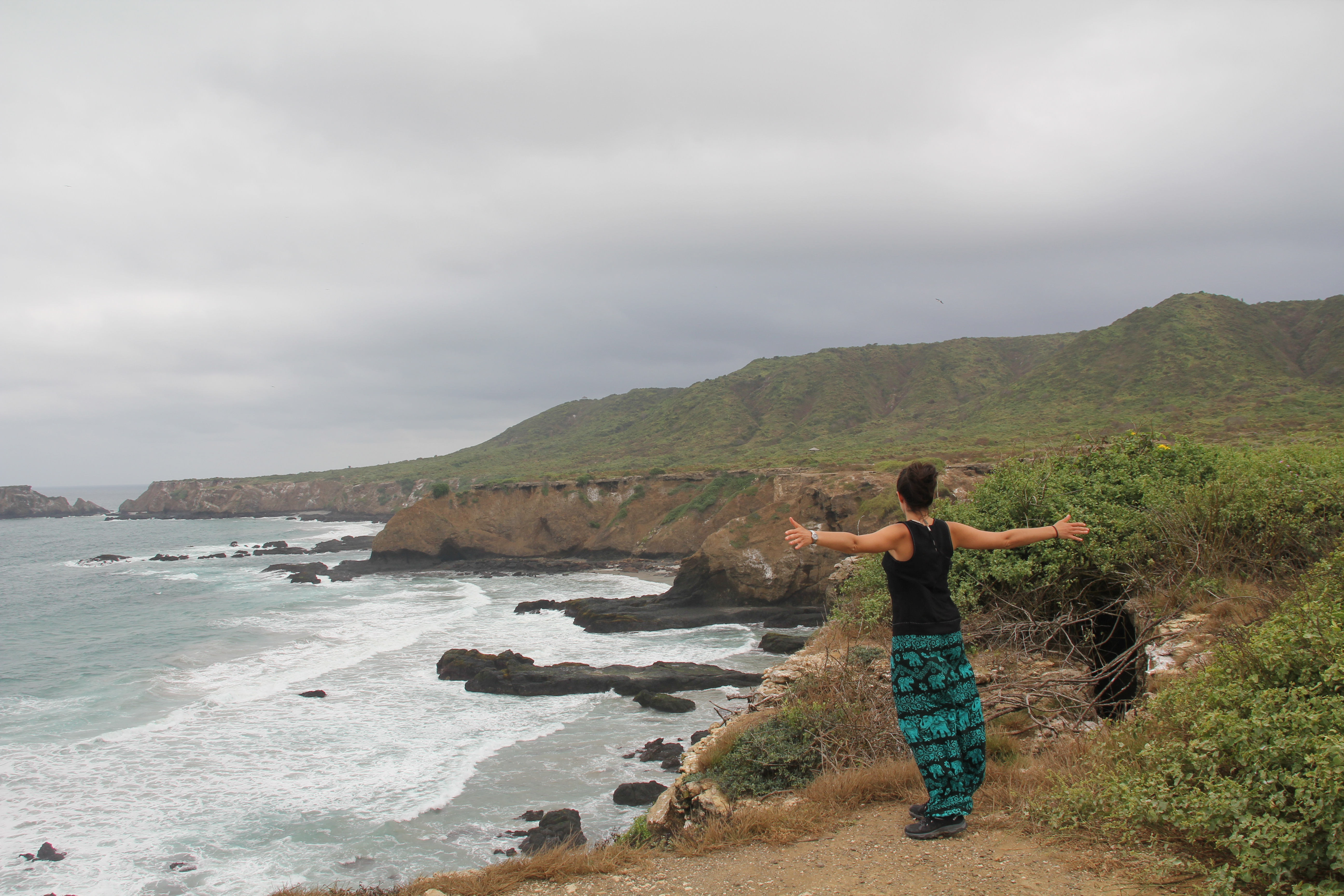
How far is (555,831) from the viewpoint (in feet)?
40.0

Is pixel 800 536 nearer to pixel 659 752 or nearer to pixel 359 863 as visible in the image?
pixel 359 863

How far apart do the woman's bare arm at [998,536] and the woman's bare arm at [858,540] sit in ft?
1.06

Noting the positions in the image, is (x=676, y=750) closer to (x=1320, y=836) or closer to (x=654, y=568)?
(x=1320, y=836)

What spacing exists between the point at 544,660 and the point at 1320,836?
23217 millimetres

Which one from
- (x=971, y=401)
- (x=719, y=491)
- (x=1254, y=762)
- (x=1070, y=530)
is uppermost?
(x=971, y=401)

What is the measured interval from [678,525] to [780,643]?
23.3m

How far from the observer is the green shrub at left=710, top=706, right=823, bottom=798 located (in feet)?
20.7

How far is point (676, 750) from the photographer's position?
15883 mm

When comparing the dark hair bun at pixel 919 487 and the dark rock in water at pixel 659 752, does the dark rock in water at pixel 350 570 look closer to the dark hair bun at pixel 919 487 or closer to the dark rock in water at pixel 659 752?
the dark rock in water at pixel 659 752

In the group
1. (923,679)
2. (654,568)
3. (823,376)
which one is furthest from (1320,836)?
(823,376)

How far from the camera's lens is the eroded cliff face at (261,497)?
110 metres

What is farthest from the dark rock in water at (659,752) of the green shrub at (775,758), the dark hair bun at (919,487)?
the dark hair bun at (919,487)

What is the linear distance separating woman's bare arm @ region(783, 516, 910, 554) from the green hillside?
29.5 m

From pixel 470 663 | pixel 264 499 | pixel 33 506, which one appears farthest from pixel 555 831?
pixel 33 506
